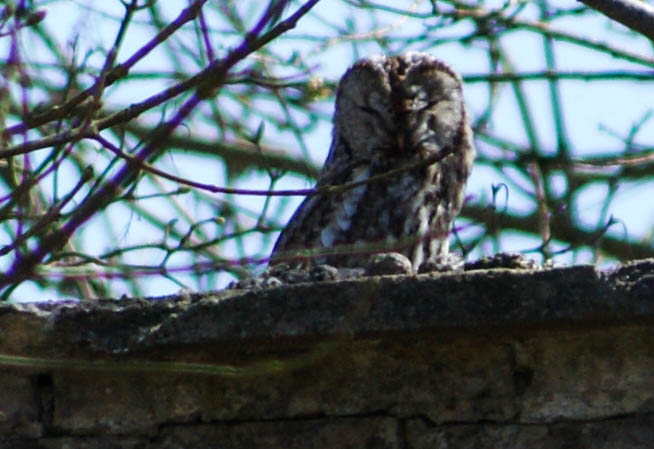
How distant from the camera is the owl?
5316 millimetres

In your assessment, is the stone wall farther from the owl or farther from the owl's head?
the owl's head

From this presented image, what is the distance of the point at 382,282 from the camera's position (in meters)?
2.69

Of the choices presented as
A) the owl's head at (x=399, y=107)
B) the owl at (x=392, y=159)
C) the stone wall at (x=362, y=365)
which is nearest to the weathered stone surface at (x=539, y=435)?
the stone wall at (x=362, y=365)

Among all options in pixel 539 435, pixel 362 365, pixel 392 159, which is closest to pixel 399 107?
pixel 392 159

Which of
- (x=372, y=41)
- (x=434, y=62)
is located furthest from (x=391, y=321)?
(x=372, y=41)

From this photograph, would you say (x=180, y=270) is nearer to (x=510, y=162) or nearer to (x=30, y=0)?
(x=30, y=0)

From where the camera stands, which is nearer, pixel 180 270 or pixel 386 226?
pixel 180 270

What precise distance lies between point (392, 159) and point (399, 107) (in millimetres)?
232

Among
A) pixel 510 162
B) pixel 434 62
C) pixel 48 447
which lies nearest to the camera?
pixel 48 447

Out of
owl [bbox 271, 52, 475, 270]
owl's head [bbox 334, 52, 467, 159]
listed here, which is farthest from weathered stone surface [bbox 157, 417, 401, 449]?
owl's head [bbox 334, 52, 467, 159]

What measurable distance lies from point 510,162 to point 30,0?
16.5ft

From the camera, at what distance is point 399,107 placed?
583 cm

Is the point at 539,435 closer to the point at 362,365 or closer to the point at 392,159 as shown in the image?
the point at 362,365

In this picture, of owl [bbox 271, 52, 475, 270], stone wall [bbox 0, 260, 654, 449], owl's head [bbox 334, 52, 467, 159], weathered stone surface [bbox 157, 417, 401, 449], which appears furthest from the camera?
owl's head [bbox 334, 52, 467, 159]
